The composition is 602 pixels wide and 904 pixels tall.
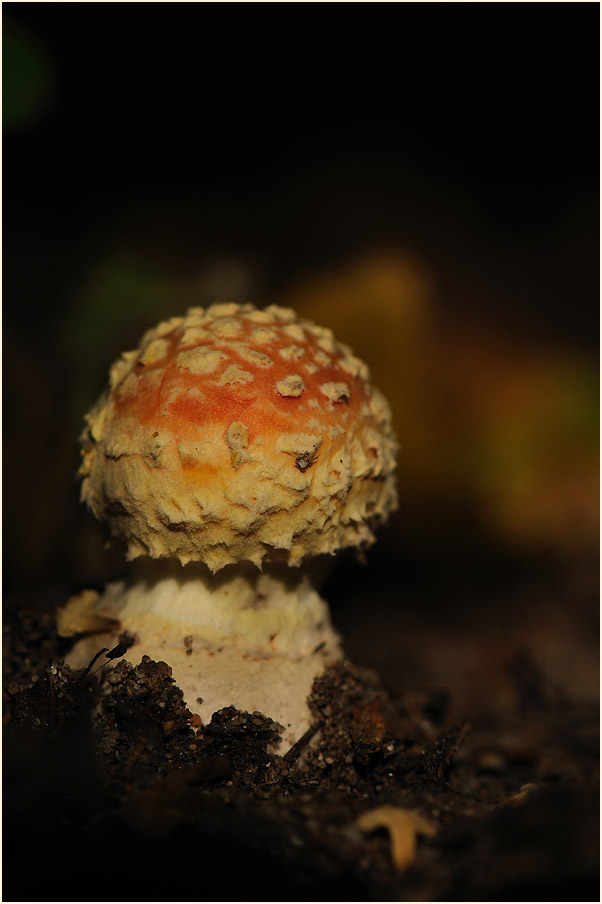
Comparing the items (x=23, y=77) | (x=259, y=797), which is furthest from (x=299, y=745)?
Answer: (x=23, y=77)

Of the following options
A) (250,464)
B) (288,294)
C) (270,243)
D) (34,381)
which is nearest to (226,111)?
(270,243)

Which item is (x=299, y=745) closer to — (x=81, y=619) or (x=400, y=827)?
(x=400, y=827)

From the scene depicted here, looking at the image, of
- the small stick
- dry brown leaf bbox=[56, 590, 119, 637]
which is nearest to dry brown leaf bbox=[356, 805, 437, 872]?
the small stick

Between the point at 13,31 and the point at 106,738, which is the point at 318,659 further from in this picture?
the point at 13,31

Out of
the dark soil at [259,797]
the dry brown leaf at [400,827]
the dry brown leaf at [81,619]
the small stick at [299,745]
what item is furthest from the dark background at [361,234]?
the dry brown leaf at [400,827]

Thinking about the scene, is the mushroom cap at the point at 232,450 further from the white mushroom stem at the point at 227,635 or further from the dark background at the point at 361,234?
the dark background at the point at 361,234
